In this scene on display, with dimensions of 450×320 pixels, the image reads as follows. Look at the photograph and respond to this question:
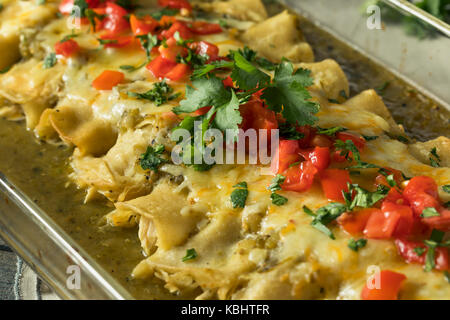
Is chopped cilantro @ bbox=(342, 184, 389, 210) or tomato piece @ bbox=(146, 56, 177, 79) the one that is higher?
tomato piece @ bbox=(146, 56, 177, 79)

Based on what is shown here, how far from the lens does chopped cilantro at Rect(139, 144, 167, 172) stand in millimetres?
3984

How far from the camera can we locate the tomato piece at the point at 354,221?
333 cm

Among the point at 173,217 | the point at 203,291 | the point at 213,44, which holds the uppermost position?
the point at 213,44

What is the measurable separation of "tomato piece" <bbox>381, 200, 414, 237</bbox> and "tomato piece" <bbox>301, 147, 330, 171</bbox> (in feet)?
1.45

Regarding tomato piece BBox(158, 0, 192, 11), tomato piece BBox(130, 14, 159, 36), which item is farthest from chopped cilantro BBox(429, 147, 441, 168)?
tomato piece BBox(158, 0, 192, 11)

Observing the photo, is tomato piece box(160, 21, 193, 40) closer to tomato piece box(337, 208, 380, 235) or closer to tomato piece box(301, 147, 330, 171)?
tomato piece box(301, 147, 330, 171)

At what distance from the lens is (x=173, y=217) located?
3705 millimetres

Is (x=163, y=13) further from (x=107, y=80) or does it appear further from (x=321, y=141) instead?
(x=321, y=141)

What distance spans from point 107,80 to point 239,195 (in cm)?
138

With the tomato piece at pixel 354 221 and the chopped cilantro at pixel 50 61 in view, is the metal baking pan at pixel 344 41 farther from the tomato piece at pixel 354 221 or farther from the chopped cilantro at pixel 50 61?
the chopped cilantro at pixel 50 61

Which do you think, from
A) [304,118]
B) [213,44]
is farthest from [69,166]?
[304,118]

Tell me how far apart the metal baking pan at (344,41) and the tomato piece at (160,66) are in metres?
1.22
